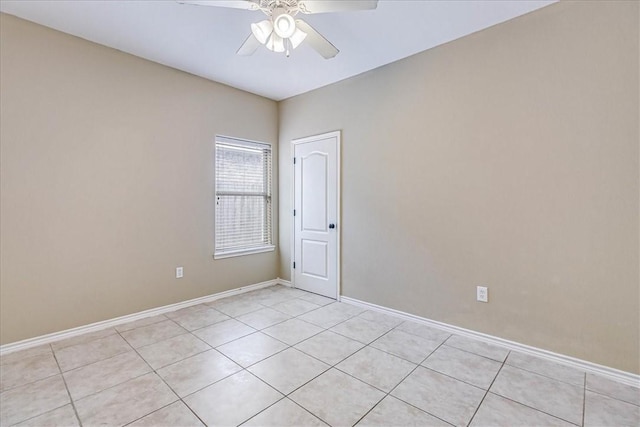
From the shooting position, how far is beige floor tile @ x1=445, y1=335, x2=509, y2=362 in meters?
2.38

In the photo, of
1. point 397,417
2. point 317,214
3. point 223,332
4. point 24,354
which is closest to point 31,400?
point 24,354

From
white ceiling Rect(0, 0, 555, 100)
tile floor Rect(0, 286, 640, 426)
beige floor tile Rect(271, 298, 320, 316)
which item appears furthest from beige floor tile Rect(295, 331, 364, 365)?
white ceiling Rect(0, 0, 555, 100)

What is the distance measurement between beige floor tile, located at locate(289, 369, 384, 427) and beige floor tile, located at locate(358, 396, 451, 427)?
48 millimetres

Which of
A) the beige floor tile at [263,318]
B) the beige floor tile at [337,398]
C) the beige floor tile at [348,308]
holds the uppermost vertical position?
the beige floor tile at [263,318]

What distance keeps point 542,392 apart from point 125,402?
260 cm

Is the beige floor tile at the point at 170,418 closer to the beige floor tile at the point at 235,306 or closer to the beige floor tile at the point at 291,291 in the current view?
the beige floor tile at the point at 235,306

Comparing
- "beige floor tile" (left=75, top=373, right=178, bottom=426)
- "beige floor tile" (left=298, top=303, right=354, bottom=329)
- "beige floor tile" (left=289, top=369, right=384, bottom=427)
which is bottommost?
"beige floor tile" (left=289, top=369, right=384, bottom=427)

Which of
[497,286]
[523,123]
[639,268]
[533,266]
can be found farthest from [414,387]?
[523,123]

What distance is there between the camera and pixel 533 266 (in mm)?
2379

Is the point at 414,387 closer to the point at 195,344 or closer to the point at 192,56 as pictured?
the point at 195,344

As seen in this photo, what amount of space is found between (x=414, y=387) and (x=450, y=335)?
0.97m

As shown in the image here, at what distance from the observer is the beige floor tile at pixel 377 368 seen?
6.68 feet

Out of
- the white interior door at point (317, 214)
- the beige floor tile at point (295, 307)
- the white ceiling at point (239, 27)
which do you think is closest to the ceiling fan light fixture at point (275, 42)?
the white ceiling at point (239, 27)

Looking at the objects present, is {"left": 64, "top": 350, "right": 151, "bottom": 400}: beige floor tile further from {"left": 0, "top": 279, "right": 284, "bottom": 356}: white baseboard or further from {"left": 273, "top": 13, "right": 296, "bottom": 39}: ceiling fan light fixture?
{"left": 273, "top": 13, "right": 296, "bottom": 39}: ceiling fan light fixture
